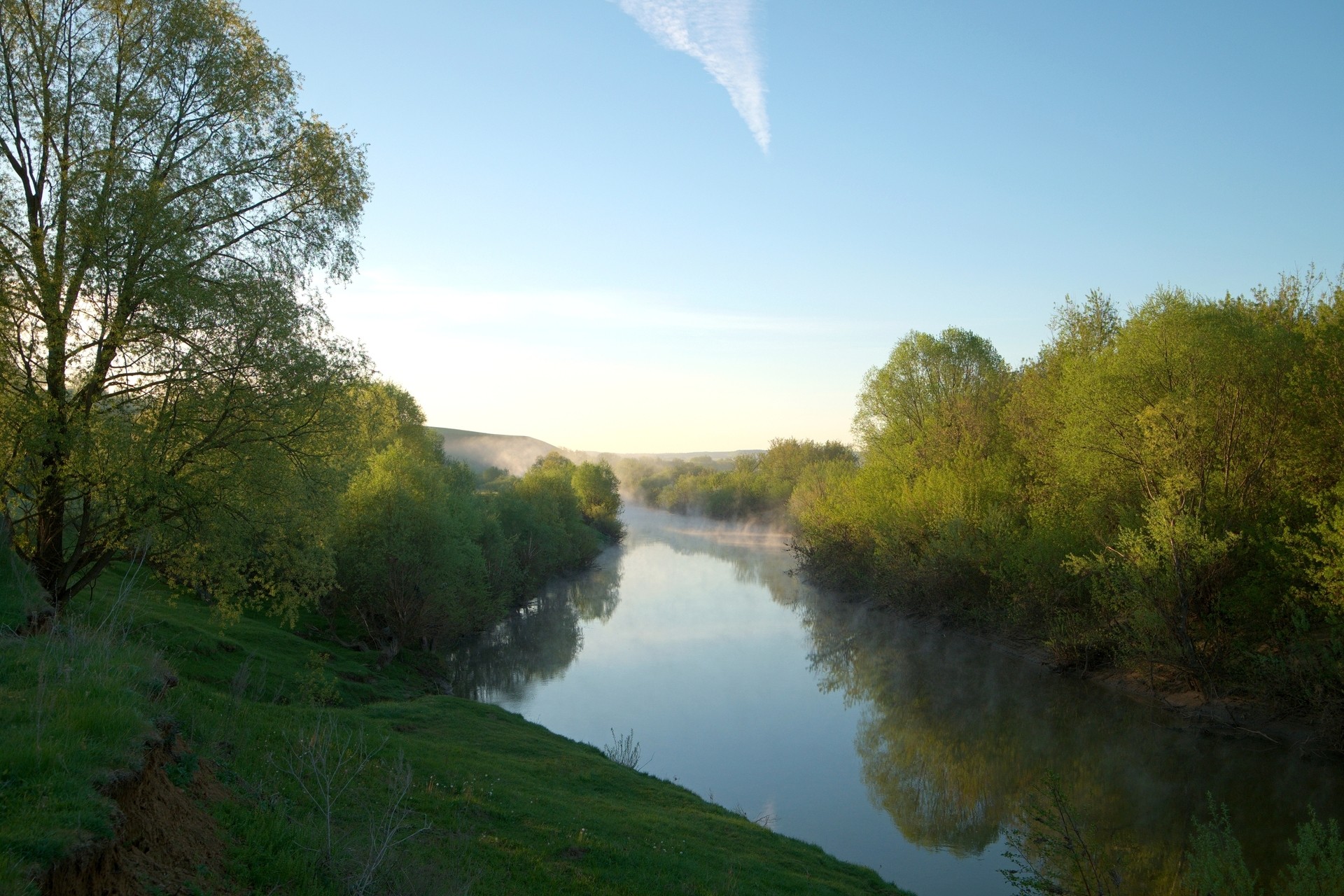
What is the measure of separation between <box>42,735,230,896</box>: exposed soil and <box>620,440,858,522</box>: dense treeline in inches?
2749

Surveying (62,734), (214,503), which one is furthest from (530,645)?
(62,734)

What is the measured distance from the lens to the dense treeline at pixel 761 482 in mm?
102731

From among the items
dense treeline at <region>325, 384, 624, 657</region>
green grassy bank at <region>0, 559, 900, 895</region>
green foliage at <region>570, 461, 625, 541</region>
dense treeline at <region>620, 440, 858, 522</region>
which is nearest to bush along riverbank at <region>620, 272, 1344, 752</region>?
green grassy bank at <region>0, 559, 900, 895</region>

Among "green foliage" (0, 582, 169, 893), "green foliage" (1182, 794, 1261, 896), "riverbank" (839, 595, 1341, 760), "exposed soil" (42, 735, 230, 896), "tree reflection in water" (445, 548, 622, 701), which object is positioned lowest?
"tree reflection in water" (445, 548, 622, 701)

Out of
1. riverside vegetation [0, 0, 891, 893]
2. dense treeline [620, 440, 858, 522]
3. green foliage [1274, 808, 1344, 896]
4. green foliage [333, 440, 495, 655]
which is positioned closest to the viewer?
riverside vegetation [0, 0, 891, 893]

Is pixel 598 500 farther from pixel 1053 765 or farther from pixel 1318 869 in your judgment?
pixel 1318 869

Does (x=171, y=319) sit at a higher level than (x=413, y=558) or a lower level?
higher

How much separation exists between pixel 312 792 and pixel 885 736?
2007 cm

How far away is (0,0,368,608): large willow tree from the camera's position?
12.5 m

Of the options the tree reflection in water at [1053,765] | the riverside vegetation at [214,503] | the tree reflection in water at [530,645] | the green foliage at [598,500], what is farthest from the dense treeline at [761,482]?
the riverside vegetation at [214,503]

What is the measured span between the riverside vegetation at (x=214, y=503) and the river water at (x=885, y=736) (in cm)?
462

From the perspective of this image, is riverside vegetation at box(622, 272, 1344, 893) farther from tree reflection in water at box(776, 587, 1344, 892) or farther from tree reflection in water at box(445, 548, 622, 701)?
tree reflection in water at box(445, 548, 622, 701)

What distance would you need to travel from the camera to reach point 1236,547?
2341 cm

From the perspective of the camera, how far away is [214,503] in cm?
1359
